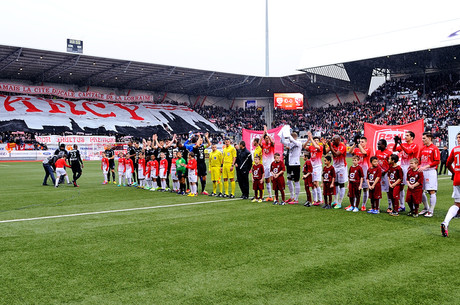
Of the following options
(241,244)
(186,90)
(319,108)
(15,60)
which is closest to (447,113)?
(319,108)

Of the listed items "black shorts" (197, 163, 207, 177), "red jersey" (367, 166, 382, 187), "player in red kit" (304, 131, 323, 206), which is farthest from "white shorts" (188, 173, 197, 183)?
"red jersey" (367, 166, 382, 187)

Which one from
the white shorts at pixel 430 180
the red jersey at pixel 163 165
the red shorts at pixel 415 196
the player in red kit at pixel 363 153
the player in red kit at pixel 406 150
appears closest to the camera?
the red shorts at pixel 415 196

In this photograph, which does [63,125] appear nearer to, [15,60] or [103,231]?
[15,60]

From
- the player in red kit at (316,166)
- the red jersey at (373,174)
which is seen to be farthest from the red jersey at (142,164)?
the red jersey at (373,174)

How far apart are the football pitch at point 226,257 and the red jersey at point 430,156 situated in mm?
1227

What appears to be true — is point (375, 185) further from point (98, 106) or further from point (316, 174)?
point (98, 106)

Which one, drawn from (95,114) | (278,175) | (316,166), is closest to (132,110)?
(95,114)

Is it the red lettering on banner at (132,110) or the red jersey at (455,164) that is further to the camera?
the red lettering on banner at (132,110)

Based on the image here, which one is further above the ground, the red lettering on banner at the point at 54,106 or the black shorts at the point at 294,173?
the red lettering on banner at the point at 54,106

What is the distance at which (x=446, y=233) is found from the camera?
6855mm

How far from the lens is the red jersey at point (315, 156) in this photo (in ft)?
36.6

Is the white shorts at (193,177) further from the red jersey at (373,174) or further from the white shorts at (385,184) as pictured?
the white shorts at (385,184)

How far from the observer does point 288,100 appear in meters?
58.6

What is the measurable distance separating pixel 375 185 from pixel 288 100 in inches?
1975
